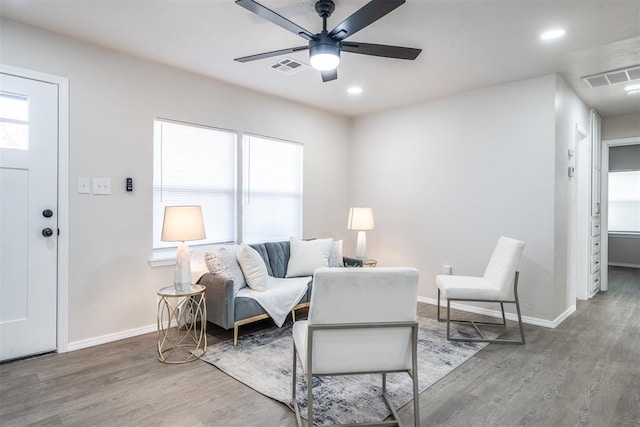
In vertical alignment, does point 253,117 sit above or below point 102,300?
above

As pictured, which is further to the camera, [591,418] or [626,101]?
[626,101]

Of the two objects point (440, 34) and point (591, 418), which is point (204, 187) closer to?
point (440, 34)

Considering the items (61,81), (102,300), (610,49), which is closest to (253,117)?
(61,81)

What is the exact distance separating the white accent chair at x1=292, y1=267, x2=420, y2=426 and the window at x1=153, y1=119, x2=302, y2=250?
241 cm

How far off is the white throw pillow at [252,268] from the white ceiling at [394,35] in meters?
1.85

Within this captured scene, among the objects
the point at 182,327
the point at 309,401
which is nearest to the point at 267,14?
the point at 309,401

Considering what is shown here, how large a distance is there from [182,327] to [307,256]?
1498 millimetres

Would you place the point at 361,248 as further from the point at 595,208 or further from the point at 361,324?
the point at 595,208

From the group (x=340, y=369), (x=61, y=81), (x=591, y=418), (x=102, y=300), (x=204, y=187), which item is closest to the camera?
(x=340, y=369)

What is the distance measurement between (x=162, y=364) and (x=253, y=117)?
2819mm

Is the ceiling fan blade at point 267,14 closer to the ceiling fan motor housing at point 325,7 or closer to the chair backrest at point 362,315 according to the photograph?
the ceiling fan motor housing at point 325,7

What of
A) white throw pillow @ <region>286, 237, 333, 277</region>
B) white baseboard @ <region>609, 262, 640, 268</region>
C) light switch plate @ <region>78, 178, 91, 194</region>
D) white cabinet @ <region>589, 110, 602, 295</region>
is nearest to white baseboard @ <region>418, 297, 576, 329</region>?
white cabinet @ <region>589, 110, 602, 295</region>

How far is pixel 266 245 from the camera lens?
158 inches

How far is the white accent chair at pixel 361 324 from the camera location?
5.68 feet
